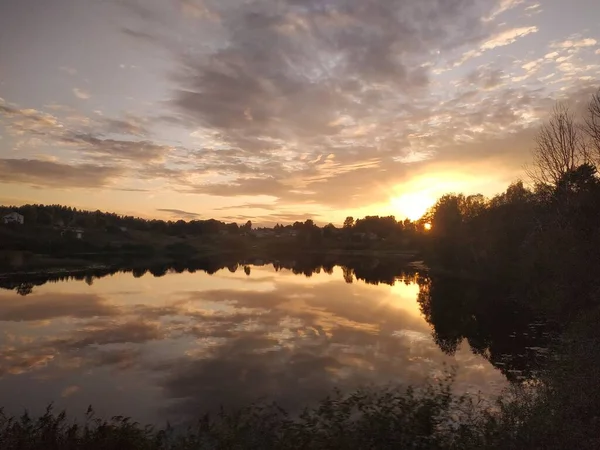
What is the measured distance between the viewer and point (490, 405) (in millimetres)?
15094

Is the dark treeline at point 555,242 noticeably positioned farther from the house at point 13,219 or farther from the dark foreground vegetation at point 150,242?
the house at point 13,219

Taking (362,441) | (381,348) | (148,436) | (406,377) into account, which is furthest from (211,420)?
(381,348)

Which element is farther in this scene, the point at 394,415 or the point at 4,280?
the point at 4,280

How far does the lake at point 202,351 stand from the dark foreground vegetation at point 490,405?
147 cm

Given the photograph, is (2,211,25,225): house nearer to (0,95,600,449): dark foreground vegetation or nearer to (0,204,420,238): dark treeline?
(0,204,420,238): dark treeline

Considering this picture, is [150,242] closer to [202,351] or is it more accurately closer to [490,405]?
[202,351]

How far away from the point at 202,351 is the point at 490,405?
46.8ft

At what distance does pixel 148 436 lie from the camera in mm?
12609

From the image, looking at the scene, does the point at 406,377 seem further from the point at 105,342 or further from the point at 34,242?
the point at 34,242

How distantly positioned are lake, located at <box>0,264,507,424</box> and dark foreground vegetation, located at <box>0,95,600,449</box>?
4.81 ft

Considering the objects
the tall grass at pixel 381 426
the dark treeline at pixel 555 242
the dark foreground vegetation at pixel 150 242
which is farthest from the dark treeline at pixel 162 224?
the tall grass at pixel 381 426

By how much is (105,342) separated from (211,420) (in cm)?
1339

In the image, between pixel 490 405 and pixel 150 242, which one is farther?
pixel 150 242

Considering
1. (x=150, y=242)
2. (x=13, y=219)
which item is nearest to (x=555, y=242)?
(x=150, y=242)
